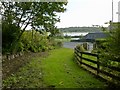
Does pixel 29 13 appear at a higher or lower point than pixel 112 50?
higher

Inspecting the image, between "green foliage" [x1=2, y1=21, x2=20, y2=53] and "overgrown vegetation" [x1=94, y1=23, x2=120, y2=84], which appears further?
"green foliage" [x1=2, y1=21, x2=20, y2=53]

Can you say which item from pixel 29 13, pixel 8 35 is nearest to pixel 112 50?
pixel 8 35

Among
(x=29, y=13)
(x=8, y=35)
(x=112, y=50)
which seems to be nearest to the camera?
(x=112, y=50)

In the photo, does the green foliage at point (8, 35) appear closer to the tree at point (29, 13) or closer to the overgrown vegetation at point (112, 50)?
the tree at point (29, 13)

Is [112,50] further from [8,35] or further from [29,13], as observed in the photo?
[29,13]

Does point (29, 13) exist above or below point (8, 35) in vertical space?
above

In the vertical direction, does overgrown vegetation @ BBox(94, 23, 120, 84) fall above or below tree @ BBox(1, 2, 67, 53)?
below

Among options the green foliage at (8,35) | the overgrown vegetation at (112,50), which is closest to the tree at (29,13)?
the green foliage at (8,35)

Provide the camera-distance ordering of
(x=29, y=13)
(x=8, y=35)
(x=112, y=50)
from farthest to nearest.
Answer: (x=29, y=13)
(x=8, y=35)
(x=112, y=50)

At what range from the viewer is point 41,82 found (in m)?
9.48

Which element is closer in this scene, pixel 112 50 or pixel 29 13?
pixel 112 50

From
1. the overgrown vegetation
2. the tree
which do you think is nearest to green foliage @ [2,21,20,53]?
the tree

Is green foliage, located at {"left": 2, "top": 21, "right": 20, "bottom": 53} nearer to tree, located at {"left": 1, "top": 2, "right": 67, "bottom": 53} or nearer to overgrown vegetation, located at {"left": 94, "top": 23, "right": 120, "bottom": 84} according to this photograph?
tree, located at {"left": 1, "top": 2, "right": 67, "bottom": 53}

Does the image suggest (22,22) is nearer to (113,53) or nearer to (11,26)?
(11,26)
